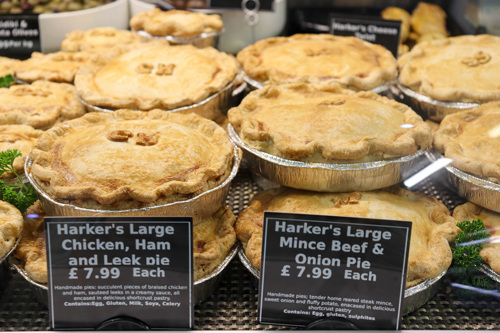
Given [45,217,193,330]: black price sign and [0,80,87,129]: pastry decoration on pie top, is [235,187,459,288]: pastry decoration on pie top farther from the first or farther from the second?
[0,80,87,129]: pastry decoration on pie top

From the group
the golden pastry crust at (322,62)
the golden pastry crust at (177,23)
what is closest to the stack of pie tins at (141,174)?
the golden pastry crust at (322,62)

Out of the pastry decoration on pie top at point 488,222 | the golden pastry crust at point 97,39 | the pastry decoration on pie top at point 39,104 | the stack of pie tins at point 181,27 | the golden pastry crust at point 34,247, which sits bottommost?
the golden pastry crust at point 34,247

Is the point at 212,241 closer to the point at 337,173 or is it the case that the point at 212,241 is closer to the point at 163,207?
the point at 163,207

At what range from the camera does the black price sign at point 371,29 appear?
3188mm

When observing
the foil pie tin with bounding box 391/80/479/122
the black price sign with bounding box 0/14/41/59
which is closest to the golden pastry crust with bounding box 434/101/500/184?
the foil pie tin with bounding box 391/80/479/122

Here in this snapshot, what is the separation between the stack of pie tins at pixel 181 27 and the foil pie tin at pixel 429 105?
1329 mm

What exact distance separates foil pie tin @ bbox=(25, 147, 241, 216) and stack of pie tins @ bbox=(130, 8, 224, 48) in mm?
1641

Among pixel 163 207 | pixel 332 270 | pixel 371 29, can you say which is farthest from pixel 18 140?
pixel 371 29

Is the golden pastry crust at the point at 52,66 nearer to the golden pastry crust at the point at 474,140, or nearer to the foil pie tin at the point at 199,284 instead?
the foil pie tin at the point at 199,284

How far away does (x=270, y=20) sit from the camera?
3693mm

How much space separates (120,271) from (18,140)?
3.30 feet

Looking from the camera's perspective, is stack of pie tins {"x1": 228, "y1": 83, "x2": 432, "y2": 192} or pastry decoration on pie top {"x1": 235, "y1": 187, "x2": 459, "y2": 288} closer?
pastry decoration on pie top {"x1": 235, "y1": 187, "x2": 459, "y2": 288}

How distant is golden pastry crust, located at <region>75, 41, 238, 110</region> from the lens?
2.59 meters

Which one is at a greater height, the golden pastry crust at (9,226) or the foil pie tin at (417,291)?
the golden pastry crust at (9,226)
